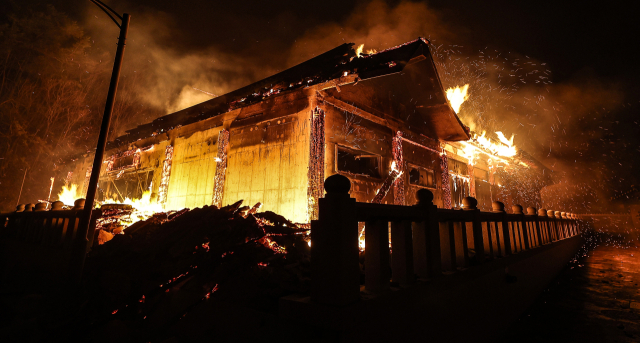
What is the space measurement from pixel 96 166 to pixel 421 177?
10.2m

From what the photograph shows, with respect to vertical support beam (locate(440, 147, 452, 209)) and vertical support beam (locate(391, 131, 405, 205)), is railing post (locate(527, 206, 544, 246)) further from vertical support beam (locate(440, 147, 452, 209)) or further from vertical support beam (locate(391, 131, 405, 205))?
vertical support beam (locate(440, 147, 452, 209))

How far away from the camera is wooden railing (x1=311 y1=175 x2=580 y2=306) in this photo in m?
2.36

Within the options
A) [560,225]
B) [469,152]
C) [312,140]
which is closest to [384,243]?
[312,140]

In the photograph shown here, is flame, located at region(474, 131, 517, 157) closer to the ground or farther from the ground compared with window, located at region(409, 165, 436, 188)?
farther from the ground

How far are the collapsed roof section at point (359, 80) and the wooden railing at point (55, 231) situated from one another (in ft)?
15.5

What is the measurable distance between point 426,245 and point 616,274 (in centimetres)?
Answer: 1072

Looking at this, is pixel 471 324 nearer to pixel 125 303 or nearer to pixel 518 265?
pixel 518 265

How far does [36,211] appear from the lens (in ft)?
25.9

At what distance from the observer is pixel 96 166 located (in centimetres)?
558

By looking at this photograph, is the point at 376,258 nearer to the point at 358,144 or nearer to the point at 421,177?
the point at 358,144

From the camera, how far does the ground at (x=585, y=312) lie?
4645 mm

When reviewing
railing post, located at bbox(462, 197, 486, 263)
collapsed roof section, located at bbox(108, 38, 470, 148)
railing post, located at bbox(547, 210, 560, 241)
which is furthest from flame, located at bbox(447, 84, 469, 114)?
railing post, located at bbox(462, 197, 486, 263)

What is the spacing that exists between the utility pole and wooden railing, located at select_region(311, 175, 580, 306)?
16.2 feet

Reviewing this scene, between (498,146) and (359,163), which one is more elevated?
(498,146)
